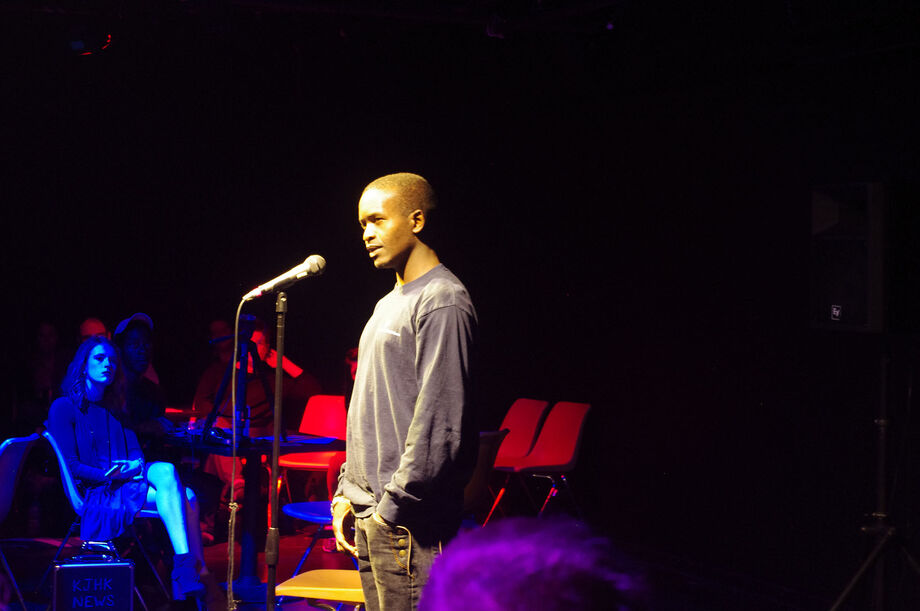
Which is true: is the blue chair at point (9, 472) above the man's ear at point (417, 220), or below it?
below

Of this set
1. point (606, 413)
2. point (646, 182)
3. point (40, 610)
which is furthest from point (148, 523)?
point (646, 182)

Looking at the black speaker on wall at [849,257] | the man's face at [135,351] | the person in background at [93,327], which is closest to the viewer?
the black speaker on wall at [849,257]

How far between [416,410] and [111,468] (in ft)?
9.53

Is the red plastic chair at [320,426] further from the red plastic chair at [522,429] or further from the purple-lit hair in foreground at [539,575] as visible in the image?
the purple-lit hair in foreground at [539,575]

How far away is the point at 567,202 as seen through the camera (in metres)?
7.51

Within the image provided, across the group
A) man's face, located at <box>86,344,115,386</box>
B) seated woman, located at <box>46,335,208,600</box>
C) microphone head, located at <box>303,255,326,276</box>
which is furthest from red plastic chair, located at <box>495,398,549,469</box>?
microphone head, located at <box>303,255,326,276</box>

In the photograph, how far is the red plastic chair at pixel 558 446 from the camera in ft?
22.5

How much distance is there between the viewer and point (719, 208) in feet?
20.2

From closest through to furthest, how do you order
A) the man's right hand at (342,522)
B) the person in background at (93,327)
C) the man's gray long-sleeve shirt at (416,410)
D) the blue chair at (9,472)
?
the man's gray long-sleeve shirt at (416,410) → the man's right hand at (342,522) → the blue chair at (9,472) → the person in background at (93,327)

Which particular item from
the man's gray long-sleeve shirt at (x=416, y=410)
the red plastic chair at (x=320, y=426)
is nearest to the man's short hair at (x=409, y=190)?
the man's gray long-sleeve shirt at (x=416, y=410)

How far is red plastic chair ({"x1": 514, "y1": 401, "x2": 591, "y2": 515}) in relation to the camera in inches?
270

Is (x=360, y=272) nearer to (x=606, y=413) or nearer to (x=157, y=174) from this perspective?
(x=157, y=174)

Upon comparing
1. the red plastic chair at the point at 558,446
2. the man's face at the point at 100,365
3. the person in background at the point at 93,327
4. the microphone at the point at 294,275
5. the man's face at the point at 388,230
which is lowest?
the red plastic chair at the point at 558,446

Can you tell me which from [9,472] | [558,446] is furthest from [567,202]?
[9,472]
